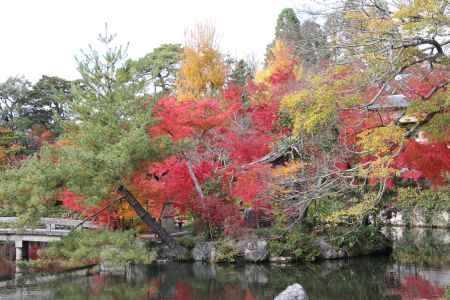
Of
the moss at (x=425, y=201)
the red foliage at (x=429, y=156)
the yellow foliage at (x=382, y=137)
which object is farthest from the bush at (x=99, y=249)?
the moss at (x=425, y=201)

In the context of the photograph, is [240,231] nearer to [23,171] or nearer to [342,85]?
[23,171]

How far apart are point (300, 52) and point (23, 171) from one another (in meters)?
8.30

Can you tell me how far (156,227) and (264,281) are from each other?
447 cm

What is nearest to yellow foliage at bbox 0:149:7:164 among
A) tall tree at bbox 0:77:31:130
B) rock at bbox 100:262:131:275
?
tall tree at bbox 0:77:31:130

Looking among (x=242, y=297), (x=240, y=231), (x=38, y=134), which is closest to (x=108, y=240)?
(x=242, y=297)

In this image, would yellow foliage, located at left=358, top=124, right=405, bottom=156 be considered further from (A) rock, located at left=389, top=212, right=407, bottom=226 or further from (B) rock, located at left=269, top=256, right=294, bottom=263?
(A) rock, located at left=389, top=212, right=407, bottom=226

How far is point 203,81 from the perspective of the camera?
29234mm

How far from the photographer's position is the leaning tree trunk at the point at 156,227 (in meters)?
16.1

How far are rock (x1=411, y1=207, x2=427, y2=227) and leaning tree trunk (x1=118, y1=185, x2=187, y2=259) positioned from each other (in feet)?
39.8

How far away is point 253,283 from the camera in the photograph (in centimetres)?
1405

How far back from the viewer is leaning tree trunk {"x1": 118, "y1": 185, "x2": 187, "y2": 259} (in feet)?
52.9

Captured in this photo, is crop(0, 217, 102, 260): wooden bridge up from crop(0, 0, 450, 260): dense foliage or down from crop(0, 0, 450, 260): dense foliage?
down

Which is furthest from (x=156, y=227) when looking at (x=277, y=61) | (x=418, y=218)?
(x=277, y=61)

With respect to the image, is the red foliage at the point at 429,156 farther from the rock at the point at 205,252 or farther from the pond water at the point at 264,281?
the rock at the point at 205,252
